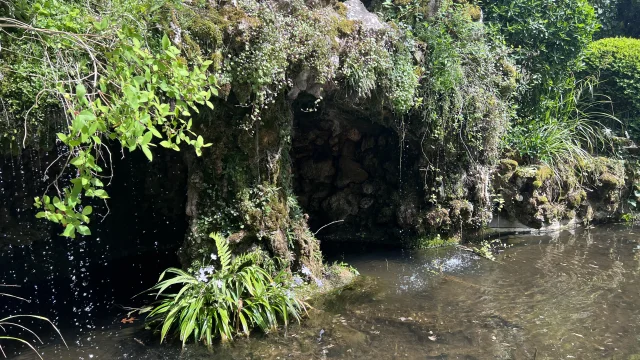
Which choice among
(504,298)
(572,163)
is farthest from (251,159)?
(572,163)

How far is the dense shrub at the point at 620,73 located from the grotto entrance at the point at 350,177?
6.00 metres

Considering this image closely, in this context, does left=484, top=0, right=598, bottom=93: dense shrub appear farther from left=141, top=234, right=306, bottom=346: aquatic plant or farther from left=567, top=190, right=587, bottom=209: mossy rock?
left=141, top=234, right=306, bottom=346: aquatic plant

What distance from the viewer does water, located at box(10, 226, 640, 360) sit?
15.1 feet

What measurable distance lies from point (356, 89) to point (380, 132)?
250cm

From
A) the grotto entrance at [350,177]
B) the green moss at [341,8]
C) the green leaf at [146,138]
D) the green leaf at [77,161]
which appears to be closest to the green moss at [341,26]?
the green moss at [341,8]

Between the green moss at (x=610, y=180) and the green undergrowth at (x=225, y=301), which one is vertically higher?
the green moss at (x=610, y=180)

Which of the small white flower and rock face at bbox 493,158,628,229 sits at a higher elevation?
rock face at bbox 493,158,628,229

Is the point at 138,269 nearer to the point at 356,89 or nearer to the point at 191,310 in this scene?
the point at 191,310

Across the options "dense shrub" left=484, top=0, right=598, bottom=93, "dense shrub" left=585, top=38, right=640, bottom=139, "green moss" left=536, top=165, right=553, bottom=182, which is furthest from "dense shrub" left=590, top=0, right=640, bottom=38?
"green moss" left=536, top=165, right=553, bottom=182

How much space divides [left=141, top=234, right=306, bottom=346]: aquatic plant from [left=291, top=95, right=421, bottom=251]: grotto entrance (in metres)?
3.67

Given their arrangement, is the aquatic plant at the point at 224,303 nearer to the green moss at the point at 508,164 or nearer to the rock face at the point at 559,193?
the rock face at the point at 559,193

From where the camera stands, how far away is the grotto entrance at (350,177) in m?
8.65

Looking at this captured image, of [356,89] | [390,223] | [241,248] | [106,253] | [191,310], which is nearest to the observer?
[191,310]

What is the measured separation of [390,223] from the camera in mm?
8781
